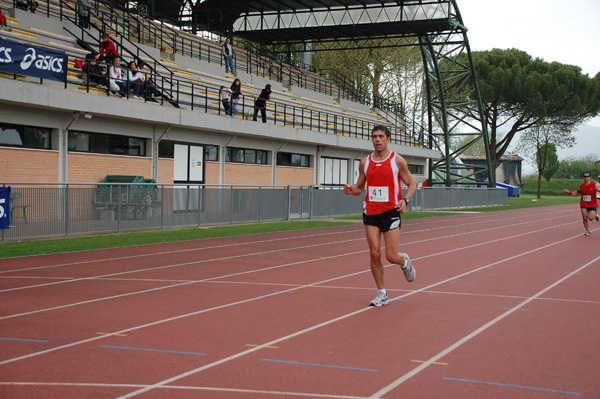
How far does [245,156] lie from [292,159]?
4276mm

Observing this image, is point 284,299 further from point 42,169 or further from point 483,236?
point 42,169

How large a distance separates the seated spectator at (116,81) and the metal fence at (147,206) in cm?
442

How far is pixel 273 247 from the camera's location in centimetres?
1656

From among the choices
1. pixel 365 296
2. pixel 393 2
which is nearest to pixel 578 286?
pixel 365 296

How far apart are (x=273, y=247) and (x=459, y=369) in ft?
35.8

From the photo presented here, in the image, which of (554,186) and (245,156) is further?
(554,186)

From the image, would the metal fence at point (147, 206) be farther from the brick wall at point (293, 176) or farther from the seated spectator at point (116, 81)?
the brick wall at point (293, 176)

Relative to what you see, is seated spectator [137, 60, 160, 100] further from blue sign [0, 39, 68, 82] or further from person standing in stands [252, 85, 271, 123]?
person standing in stands [252, 85, 271, 123]

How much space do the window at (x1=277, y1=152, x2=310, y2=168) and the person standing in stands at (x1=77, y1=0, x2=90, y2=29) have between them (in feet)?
35.4

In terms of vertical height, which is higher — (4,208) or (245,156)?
(245,156)

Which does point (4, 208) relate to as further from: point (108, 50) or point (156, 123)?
point (156, 123)

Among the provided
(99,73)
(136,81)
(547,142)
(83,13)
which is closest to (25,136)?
(99,73)

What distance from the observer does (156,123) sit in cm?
2514

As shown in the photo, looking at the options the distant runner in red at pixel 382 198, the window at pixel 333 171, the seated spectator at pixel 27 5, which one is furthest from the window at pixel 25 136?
the window at pixel 333 171
